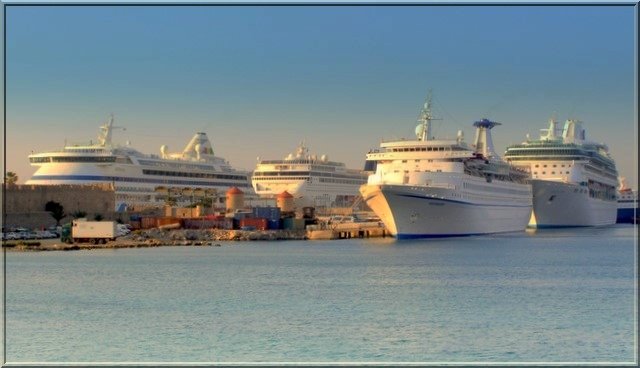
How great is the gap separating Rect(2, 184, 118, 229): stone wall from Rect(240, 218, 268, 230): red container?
836 cm

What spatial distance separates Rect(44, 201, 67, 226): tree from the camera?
230 feet

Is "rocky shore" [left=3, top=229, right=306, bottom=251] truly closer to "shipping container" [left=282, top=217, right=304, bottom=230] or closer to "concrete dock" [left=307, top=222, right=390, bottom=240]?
"concrete dock" [left=307, top=222, right=390, bottom=240]

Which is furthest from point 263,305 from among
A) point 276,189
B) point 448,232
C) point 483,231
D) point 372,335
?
point 276,189

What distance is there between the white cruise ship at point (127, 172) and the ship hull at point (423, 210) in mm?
30153

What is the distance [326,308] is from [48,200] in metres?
46.9

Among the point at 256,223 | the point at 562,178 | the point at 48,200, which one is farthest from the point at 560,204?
the point at 48,200

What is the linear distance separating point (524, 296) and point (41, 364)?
49.8ft

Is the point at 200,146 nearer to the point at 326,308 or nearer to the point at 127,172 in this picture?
the point at 127,172

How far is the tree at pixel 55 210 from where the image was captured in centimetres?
7000

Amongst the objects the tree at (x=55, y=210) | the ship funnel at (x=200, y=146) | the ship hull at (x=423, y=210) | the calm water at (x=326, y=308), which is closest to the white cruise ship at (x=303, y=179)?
the ship funnel at (x=200, y=146)

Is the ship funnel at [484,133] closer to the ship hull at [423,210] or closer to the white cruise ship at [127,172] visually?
the ship hull at [423,210]

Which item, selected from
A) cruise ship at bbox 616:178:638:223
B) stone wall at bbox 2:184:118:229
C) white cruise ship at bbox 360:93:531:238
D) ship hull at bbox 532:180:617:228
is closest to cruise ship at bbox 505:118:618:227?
ship hull at bbox 532:180:617:228

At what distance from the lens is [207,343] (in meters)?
22.4

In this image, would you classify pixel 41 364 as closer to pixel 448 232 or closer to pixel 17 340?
pixel 17 340
